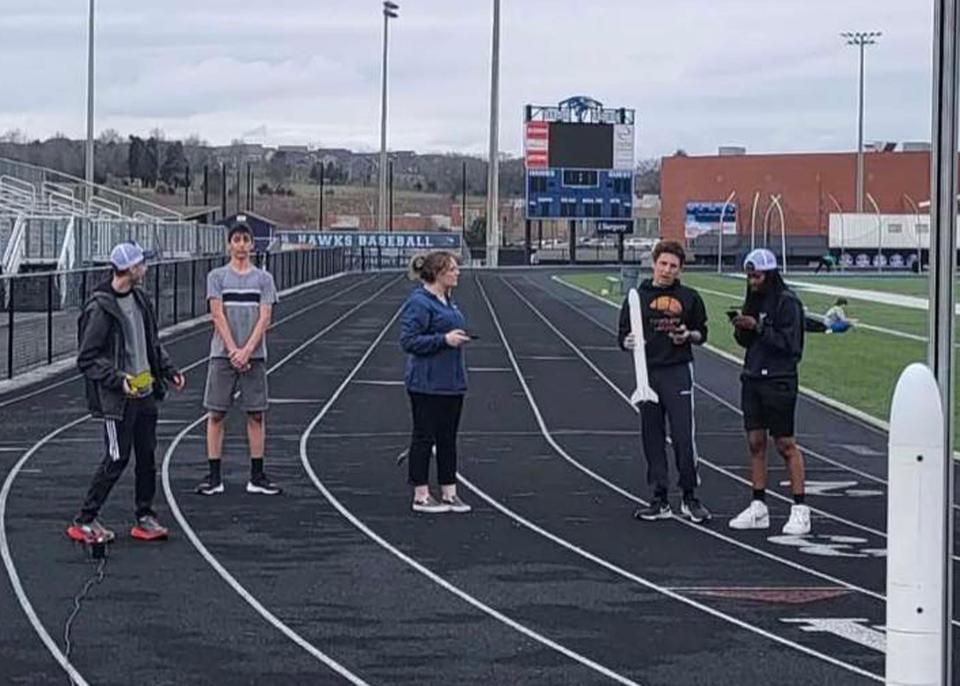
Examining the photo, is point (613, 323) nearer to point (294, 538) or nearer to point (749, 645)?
point (294, 538)

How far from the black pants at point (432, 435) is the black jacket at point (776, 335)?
223 centimetres

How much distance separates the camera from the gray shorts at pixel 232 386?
13.0 meters

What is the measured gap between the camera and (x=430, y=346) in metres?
12.4

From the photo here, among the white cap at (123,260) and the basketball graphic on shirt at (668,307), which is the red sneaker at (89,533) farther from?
the basketball graphic on shirt at (668,307)

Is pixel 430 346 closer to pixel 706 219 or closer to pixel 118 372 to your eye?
pixel 118 372

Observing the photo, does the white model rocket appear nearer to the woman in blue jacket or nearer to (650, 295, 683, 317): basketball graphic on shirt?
(650, 295, 683, 317): basketball graphic on shirt

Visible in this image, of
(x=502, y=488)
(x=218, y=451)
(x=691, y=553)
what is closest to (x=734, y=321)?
(x=691, y=553)

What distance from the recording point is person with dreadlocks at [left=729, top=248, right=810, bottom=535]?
37.8ft

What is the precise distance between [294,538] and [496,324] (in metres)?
26.6


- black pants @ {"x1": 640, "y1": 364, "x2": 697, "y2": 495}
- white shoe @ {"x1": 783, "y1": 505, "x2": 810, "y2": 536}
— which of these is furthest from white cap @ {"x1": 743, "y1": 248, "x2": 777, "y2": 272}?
white shoe @ {"x1": 783, "y1": 505, "x2": 810, "y2": 536}

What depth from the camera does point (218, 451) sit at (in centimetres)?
1310

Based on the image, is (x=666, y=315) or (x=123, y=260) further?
(x=666, y=315)

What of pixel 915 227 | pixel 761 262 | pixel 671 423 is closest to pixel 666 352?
pixel 671 423

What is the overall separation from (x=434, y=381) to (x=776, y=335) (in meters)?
2.47
